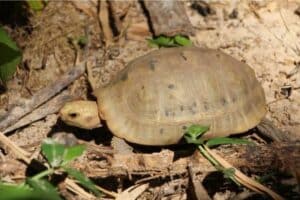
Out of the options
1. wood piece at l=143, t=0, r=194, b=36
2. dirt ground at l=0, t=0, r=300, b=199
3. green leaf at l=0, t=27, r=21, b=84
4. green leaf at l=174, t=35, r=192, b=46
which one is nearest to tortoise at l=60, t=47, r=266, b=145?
dirt ground at l=0, t=0, r=300, b=199

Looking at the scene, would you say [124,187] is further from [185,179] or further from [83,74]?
[83,74]

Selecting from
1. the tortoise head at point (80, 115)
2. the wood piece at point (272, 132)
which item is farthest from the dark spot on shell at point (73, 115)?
the wood piece at point (272, 132)

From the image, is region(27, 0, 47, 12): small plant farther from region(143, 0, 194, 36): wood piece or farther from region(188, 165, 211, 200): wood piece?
region(188, 165, 211, 200): wood piece

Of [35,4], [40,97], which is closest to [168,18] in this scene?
[35,4]

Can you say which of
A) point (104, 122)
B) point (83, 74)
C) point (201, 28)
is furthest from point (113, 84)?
point (201, 28)

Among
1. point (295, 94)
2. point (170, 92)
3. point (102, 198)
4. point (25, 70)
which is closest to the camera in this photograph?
point (102, 198)
